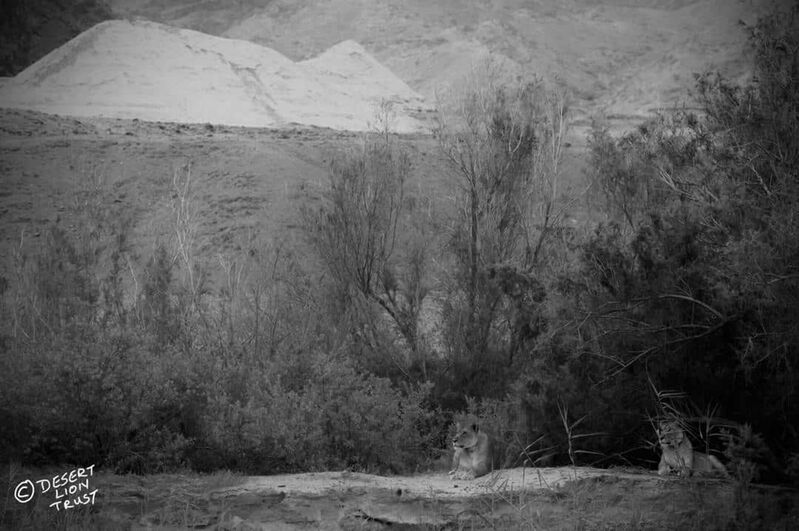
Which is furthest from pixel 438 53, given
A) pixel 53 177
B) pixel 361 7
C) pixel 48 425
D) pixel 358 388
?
pixel 48 425

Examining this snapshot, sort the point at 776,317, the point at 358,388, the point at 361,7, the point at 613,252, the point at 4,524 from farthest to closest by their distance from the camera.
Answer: the point at 361,7 < the point at 358,388 < the point at 613,252 < the point at 776,317 < the point at 4,524

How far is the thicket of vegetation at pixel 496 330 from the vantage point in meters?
10.4

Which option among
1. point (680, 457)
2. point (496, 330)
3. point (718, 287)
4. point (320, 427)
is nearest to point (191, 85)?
point (496, 330)

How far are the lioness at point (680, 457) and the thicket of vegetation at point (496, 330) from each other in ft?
0.88

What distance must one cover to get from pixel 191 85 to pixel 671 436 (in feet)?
128

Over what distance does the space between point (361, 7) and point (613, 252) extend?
5751cm

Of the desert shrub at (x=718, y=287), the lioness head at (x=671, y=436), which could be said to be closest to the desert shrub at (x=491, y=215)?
the desert shrub at (x=718, y=287)

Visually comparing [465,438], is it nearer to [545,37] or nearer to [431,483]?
[431,483]

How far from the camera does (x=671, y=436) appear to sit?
9594mm

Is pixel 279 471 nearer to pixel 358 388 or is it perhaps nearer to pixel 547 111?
pixel 358 388

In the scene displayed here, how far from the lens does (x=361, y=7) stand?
214 feet

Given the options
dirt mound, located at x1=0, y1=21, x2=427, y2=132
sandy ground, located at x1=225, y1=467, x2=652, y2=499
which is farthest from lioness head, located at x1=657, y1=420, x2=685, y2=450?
dirt mound, located at x1=0, y1=21, x2=427, y2=132

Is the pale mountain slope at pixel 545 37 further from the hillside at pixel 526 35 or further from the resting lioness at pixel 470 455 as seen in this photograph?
the resting lioness at pixel 470 455

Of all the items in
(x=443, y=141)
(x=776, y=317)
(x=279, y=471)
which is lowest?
(x=279, y=471)
